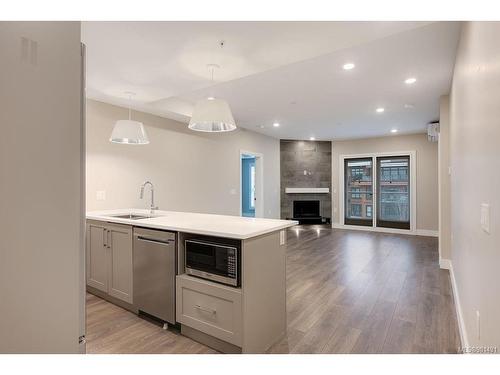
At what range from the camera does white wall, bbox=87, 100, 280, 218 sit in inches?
155

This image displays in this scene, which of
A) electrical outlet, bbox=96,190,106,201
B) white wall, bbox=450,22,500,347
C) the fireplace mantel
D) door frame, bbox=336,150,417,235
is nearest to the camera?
white wall, bbox=450,22,500,347

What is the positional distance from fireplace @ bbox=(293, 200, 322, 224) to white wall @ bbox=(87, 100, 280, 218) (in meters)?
2.52

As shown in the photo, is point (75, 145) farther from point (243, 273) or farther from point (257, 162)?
point (257, 162)

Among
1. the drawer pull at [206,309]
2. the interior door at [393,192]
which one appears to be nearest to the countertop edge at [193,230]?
the drawer pull at [206,309]

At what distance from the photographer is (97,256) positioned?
3.02 m

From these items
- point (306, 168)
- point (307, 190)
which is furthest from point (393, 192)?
point (306, 168)

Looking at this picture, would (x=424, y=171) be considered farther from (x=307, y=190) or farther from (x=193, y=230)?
(x=193, y=230)

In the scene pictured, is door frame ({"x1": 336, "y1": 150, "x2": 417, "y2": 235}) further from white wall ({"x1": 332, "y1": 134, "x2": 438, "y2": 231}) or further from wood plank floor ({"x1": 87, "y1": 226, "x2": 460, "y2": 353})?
wood plank floor ({"x1": 87, "y1": 226, "x2": 460, "y2": 353})

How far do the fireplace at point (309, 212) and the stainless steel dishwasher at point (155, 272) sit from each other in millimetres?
6462

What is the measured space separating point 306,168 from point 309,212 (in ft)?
4.58

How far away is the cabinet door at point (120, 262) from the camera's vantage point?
2.69 meters

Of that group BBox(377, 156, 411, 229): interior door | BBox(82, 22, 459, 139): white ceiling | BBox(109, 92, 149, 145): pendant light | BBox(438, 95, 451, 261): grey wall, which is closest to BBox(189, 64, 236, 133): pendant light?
BBox(82, 22, 459, 139): white ceiling

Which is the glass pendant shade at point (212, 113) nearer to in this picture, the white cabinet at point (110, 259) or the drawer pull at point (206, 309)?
the white cabinet at point (110, 259)

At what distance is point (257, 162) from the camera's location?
290 inches
